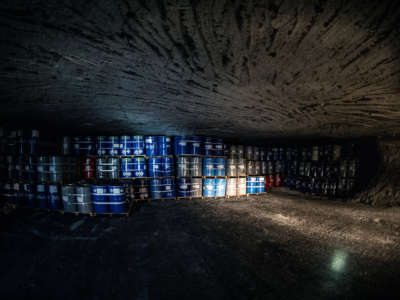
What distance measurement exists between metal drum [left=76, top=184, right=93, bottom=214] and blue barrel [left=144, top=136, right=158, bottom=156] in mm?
2863

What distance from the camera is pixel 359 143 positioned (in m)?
8.95

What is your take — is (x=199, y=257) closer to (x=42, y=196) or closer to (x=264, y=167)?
(x=42, y=196)

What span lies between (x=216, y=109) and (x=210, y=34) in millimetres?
2578

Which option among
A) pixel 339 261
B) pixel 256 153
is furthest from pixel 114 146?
pixel 339 261

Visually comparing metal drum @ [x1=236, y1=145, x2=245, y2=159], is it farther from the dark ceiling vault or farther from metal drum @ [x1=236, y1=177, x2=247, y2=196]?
the dark ceiling vault

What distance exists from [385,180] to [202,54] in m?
10.7

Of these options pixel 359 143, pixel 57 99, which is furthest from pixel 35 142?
→ pixel 359 143

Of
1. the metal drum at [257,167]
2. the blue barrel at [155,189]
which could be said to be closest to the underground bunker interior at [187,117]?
the blue barrel at [155,189]

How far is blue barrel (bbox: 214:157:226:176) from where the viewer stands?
8.31m

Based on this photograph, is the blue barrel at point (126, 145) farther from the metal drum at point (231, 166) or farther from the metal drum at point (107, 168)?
the metal drum at point (231, 166)

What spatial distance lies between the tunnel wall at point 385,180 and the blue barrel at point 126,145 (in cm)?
1062

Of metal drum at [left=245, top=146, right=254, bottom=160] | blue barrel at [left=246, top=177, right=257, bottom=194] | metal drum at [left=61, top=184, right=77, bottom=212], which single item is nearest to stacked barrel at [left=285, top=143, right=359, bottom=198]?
metal drum at [left=245, top=146, right=254, bottom=160]

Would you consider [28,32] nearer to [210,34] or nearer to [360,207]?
[210,34]

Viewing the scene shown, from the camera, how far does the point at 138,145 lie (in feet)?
25.4
